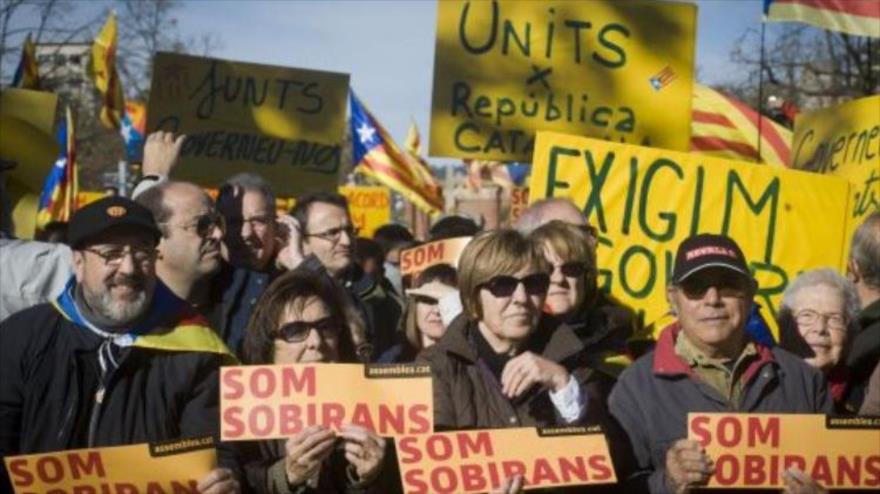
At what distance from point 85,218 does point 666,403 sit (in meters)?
1.81

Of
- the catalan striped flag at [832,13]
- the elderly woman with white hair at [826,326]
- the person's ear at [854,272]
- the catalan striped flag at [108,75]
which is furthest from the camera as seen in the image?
the catalan striped flag at [108,75]

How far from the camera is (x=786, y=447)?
4.02m

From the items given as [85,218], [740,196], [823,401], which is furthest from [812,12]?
[85,218]

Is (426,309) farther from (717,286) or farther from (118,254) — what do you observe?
(118,254)

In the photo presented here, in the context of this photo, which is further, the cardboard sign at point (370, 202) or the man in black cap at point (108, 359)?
the cardboard sign at point (370, 202)

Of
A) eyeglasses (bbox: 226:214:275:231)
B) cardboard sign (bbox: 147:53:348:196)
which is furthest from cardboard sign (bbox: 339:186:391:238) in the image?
eyeglasses (bbox: 226:214:275:231)

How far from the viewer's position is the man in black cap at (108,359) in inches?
151

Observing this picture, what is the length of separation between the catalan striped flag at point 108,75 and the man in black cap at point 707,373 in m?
12.4

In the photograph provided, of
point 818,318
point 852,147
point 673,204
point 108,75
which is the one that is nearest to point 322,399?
point 818,318

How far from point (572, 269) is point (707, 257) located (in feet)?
2.43

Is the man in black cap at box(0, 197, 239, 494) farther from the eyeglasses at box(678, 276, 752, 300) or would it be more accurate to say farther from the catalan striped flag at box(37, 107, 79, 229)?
the catalan striped flag at box(37, 107, 79, 229)

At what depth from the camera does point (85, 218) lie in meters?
3.97

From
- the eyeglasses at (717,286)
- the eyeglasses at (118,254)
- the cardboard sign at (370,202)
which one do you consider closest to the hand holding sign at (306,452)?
the eyeglasses at (118,254)

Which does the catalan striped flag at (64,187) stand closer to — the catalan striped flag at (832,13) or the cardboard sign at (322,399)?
the catalan striped flag at (832,13)
